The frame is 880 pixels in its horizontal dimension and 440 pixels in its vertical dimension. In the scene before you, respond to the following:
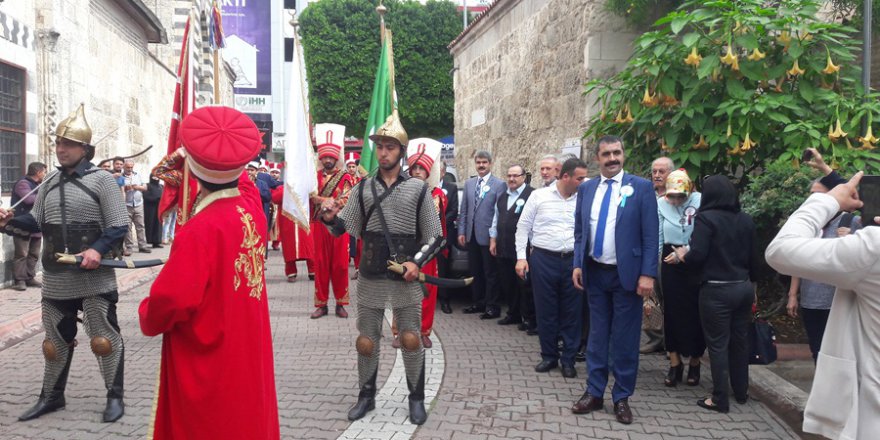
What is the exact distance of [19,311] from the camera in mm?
8648

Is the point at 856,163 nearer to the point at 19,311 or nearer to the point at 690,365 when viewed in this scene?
the point at 690,365

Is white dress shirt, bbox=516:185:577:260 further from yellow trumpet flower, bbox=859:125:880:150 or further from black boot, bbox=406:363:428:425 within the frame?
yellow trumpet flower, bbox=859:125:880:150

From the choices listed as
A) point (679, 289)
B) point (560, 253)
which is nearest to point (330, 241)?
point (560, 253)

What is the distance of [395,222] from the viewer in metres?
5.11

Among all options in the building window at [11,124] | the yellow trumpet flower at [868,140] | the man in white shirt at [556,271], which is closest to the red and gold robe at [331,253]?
the man in white shirt at [556,271]

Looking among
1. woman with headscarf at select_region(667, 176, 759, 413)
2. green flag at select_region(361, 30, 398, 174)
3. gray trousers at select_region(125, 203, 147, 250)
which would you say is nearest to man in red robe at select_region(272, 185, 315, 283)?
green flag at select_region(361, 30, 398, 174)

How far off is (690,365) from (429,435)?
8.64ft

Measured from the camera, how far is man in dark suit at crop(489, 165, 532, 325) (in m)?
8.41

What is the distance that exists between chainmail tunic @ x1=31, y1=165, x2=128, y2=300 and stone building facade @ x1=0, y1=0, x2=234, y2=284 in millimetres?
1205

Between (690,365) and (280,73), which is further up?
(280,73)

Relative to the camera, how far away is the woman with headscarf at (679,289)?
592 centimetres

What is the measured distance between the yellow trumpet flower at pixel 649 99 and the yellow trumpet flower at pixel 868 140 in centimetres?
184

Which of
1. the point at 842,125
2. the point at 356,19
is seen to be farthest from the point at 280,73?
the point at 842,125

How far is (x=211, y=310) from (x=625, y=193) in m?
3.22
